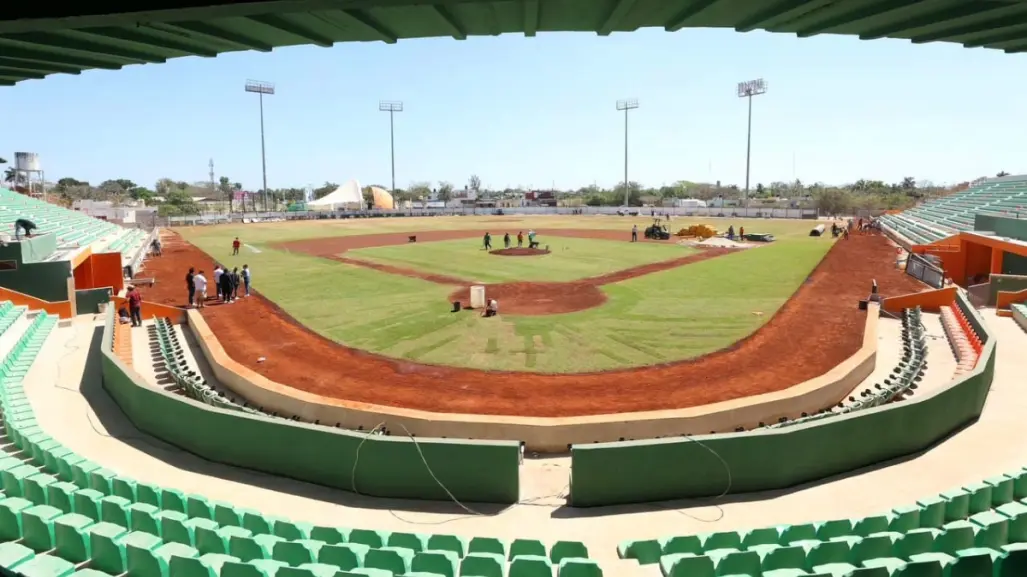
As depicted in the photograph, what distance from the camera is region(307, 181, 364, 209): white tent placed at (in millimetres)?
130750

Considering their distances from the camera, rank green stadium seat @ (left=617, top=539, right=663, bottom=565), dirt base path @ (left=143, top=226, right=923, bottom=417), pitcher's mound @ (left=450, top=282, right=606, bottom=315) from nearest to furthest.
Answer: green stadium seat @ (left=617, top=539, right=663, bottom=565) < dirt base path @ (left=143, top=226, right=923, bottom=417) < pitcher's mound @ (left=450, top=282, right=606, bottom=315)

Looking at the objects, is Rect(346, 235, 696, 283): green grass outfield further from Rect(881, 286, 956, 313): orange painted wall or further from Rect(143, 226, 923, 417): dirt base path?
Rect(881, 286, 956, 313): orange painted wall

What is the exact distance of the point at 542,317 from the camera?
973 inches

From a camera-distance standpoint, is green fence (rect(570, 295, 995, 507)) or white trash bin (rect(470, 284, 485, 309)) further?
white trash bin (rect(470, 284, 485, 309))

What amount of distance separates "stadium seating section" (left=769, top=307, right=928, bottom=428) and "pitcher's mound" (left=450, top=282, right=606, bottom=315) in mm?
11773

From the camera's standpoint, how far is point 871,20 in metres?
4.96

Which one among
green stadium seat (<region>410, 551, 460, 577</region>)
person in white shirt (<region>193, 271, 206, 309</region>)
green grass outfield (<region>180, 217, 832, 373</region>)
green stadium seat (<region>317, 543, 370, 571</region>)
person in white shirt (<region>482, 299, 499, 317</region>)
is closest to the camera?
green stadium seat (<region>410, 551, 460, 577</region>)

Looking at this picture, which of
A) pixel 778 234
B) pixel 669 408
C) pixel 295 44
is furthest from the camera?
pixel 778 234

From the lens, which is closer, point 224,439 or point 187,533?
point 187,533

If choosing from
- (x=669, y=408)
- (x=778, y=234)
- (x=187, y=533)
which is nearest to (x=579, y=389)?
(x=669, y=408)

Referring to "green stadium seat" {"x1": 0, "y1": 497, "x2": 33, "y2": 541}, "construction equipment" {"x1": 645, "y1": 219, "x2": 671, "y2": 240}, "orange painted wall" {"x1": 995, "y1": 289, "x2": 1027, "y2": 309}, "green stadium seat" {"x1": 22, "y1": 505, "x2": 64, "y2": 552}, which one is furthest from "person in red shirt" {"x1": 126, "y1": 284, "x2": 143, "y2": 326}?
"construction equipment" {"x1": 645, "y1": 219, "x2": 671, "y2": 240}

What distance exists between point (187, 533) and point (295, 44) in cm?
572

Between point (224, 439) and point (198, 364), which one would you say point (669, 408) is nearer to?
point (224, 439)

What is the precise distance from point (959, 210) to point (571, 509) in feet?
192
